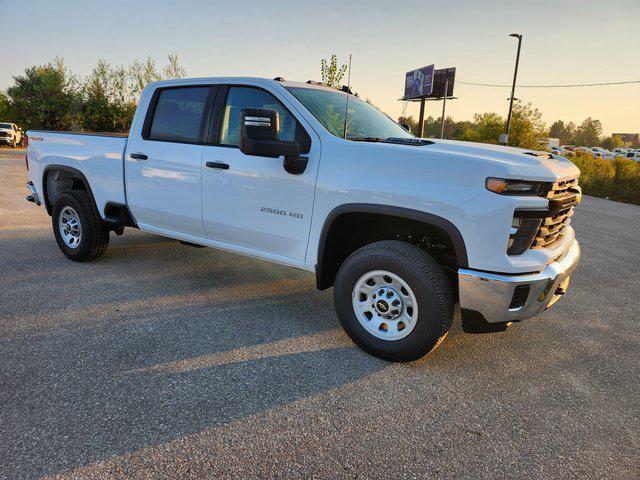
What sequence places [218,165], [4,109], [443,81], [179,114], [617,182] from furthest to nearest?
[4,109] < [443,81] < [617,182] < [179,114] < [218,165]

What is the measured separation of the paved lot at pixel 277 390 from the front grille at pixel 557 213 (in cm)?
96

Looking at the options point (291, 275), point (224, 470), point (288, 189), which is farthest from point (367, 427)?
point (291, 275)

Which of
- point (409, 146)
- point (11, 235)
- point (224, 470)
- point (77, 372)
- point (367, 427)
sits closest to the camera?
point (224, 470)

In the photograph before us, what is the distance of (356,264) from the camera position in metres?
3.31

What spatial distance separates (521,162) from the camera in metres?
2.94

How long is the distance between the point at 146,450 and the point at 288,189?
2.02 metres

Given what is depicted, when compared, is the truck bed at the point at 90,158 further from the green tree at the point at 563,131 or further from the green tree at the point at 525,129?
the green tree at the point at 563,131

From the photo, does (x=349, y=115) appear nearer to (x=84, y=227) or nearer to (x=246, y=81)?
(x=246, y=81)

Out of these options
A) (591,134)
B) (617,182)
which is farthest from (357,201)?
(591,134)

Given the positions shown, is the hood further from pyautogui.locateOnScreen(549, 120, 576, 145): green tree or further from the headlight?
pyautogui.locateOnScreen(549, 120, 576, 145): green tree

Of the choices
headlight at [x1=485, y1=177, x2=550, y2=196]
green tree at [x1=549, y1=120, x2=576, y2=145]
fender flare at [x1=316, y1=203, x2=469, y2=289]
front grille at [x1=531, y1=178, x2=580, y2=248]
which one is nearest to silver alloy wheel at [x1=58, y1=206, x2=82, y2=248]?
fender flare at [x1=316, y1=203, x2=469, y2=289]

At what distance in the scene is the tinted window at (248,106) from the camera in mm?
3644

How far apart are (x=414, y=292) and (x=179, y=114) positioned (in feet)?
9.40

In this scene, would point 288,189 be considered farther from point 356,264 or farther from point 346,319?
point 346,319
